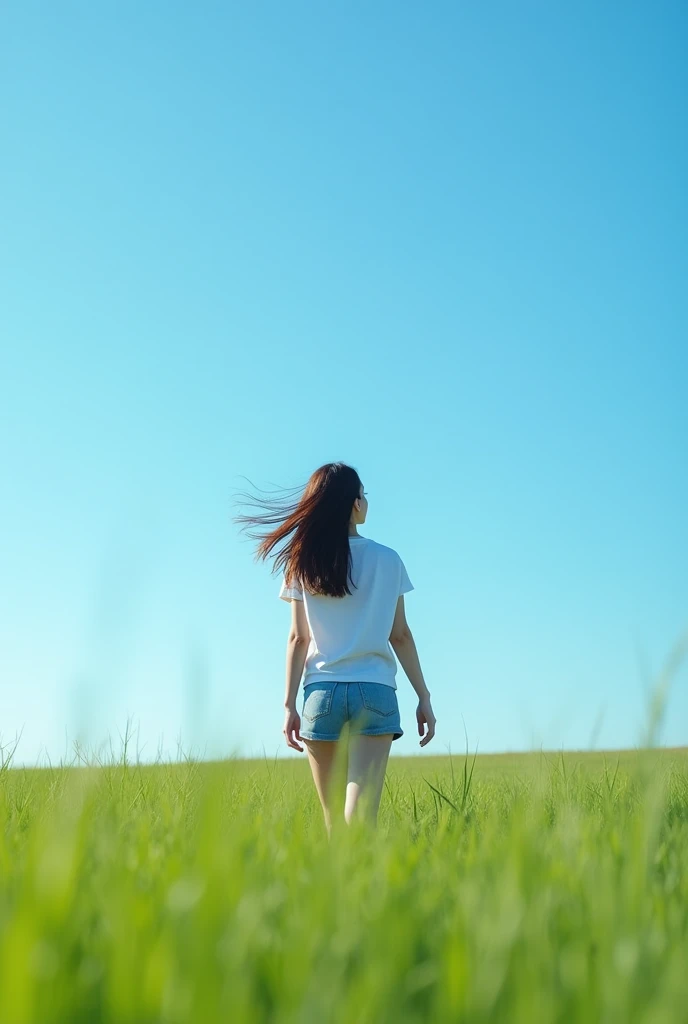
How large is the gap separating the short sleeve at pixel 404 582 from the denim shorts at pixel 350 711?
0.64 meters

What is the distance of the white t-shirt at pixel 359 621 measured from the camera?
5.18m

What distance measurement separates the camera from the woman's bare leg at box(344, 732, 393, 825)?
15.8ft

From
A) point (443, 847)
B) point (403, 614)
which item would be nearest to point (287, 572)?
point (403, 614)

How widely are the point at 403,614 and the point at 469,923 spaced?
153 inches

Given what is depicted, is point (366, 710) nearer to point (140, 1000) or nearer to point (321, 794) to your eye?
point (321, 794)

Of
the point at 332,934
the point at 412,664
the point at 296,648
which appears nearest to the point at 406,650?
the point at 412,664

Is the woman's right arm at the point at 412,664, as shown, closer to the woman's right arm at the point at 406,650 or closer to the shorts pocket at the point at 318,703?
the woman's right arm at the point at 406,650

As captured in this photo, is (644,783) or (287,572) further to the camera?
(287,572)

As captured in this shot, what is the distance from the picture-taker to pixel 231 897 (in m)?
1.72

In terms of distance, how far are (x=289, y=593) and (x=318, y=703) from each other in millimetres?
723

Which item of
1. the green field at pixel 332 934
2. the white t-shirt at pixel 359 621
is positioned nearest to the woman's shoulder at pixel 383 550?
the white t-shirt at pixel 359 621

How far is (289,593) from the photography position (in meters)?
5.50

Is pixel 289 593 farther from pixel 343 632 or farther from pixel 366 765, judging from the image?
pixel 366 765

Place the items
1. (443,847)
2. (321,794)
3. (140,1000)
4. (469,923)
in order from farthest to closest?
(321,794) < (443,847) < (469,923) < (140,1000)
